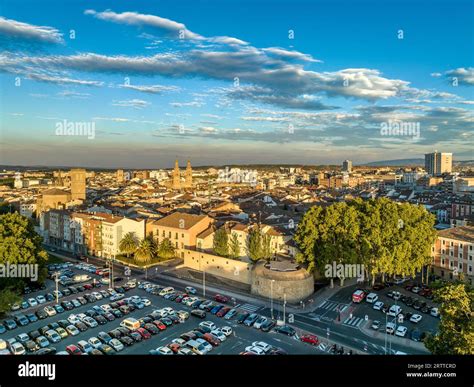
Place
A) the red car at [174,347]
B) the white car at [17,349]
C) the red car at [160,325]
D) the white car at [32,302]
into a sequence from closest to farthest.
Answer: the red car at [174,347] < the white car at [17,349] < the red car at [160,325] < the white car at [32,302]

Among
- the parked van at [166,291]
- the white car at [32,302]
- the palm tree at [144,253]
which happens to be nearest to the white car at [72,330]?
the white car at [32,302]

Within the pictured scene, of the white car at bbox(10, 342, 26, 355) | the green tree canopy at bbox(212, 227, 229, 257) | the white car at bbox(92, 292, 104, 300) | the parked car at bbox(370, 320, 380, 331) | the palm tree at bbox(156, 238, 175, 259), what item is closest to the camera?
the white car at bbox(10, 342, 26, 355)

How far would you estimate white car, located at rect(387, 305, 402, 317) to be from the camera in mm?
22859

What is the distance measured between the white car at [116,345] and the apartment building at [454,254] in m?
23.6

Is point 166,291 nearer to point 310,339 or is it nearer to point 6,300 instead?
point 6,300

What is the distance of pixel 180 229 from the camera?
37.6 m

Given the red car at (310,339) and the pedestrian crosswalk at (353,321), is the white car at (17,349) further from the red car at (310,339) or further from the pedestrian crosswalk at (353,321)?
the pedestrian crosswalk at (353,321)

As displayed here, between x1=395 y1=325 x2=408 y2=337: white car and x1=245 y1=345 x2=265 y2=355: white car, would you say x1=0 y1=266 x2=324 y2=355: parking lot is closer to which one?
x1=245 y1=345 x2=265 y2=355: white car

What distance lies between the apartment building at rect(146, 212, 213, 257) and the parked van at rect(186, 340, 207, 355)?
715 inches

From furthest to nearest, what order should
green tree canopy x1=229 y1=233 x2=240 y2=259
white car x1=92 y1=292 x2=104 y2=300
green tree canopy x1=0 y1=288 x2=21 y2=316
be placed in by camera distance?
green tree canopy x1=229 y1=233 x2=240 y2=259, white car x1=92 y1=292 x2=104 y2=300, green tree canopy x1=0 y1=288 x2=21 y2=316

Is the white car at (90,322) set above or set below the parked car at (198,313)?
below

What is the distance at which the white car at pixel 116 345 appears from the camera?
19.0 m

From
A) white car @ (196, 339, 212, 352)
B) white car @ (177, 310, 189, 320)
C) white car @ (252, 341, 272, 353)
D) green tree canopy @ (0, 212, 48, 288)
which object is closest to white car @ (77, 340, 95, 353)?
white car @ (196, 339, 212, 352)
